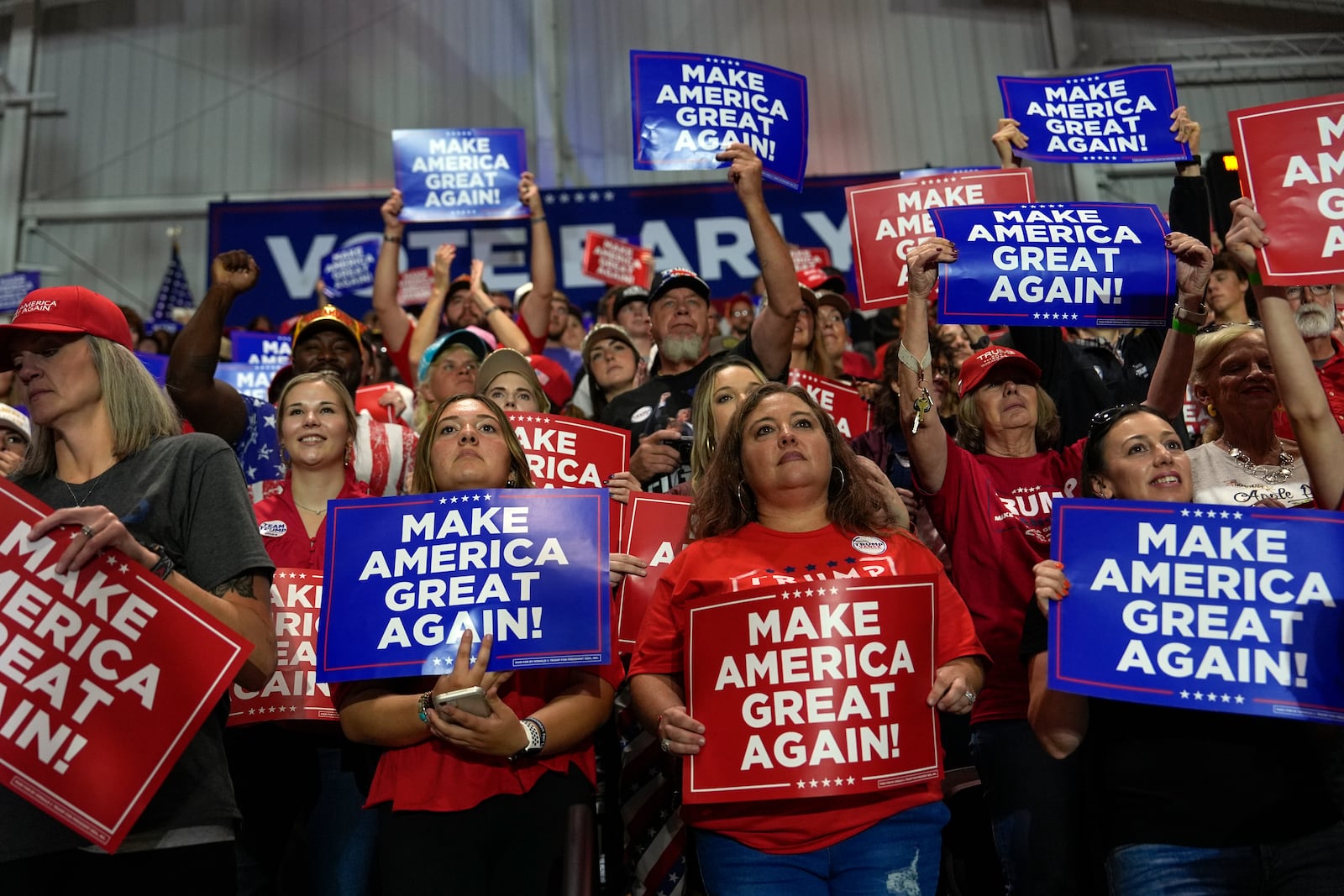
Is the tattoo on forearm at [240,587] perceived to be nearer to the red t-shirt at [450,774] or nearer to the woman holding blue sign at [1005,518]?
the red t-shirt at [450,774]

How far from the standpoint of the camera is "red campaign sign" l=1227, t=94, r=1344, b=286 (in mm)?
3260

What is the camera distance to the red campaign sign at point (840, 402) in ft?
17.1

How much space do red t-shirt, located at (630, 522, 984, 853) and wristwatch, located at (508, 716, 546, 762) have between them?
300 millimetres

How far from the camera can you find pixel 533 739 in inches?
118

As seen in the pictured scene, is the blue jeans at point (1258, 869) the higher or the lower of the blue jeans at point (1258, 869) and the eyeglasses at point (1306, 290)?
the lower

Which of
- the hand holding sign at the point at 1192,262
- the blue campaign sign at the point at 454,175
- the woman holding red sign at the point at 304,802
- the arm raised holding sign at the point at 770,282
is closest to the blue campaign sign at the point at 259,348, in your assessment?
the blue campaign sign at the point at 454,175

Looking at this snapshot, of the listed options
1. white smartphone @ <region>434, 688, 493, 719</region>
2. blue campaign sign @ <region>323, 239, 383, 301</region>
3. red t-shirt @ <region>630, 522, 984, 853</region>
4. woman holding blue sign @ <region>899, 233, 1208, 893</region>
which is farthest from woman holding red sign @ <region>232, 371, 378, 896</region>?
blue campaign sign @ <region>323, 239, 383, 301</region>

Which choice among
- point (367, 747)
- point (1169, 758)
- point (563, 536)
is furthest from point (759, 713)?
point (367, 747)

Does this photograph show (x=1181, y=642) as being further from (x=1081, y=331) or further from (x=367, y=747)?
(x=1081, y=331)

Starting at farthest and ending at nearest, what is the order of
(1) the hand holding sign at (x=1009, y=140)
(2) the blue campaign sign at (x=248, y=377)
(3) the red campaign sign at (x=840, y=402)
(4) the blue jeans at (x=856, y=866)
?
(2) the blue campaign sign at (x=248, y=377) → (1) the hand holding sign at (x=1009, y=140) → (3) the red campaign sign at (x=840, y=402) → (4) the blue jeans at (x=856, y=866)

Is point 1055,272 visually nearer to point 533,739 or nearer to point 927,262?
point 927,262

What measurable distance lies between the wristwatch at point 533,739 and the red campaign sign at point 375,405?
288 centimetres

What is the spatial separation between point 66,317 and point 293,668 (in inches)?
53.2

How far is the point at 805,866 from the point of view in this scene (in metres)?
2.81
